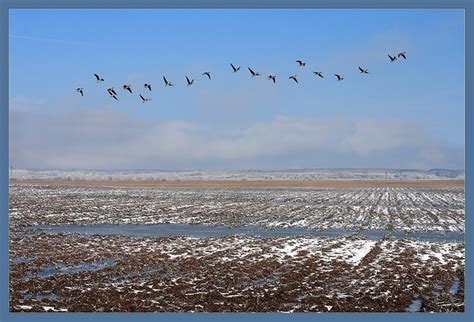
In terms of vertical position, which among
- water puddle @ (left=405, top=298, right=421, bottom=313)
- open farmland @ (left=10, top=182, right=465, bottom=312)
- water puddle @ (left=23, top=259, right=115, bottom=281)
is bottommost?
water puddle @ (left=405, top=298, right=421, bottom=313)

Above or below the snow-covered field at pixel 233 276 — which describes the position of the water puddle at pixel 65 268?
above

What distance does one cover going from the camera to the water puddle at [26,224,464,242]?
21797 millimetres

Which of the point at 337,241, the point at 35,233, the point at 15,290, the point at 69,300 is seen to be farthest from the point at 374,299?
the point at 35,233

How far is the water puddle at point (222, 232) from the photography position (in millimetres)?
21797

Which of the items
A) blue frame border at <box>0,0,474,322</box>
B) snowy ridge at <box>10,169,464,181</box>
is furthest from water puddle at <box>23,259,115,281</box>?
snowy ridge at <box>10,169,464,181</box>

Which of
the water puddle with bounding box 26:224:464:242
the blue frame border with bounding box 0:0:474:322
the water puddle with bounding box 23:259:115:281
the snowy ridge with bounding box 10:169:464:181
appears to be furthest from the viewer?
the snowy ridge with bounding box 10:169:464:181

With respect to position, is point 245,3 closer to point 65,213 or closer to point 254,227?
point 254,227

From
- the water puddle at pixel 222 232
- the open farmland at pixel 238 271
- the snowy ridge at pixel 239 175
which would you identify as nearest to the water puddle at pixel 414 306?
the open farmland at pixel 238 271

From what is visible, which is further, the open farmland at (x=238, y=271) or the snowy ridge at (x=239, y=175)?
the snowy ridge at (x=239, y=175)

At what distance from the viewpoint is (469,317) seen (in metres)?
8.61

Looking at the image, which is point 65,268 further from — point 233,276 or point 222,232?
Result: point 222,232

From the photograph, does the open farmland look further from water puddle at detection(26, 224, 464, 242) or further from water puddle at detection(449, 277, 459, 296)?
water puddle at detection(26, 224, 464, 242)

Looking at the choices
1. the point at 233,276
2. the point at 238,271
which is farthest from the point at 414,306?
the point at 238,271

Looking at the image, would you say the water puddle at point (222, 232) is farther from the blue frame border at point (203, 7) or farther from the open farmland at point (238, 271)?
the blue frame border at point (203, 7)
